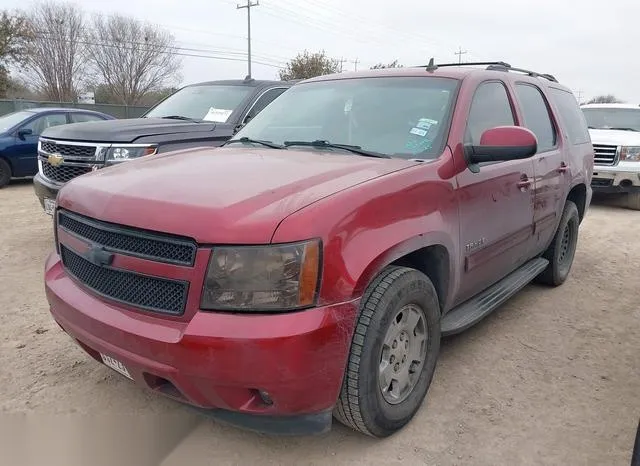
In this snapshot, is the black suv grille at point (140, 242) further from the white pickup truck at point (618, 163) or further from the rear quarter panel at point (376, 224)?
the white pickup truck at point (618, 163)

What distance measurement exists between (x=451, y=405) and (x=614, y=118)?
998 centimetres

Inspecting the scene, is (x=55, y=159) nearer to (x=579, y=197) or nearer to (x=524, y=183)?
(x=524, y=183)

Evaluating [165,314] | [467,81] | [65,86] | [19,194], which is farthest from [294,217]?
[65,86]

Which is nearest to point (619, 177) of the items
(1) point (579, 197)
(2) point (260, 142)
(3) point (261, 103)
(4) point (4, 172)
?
(1) point (579, 197)

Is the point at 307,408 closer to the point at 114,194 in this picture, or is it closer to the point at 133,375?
the point at 133,375

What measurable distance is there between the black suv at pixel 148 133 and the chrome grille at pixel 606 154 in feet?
19.8

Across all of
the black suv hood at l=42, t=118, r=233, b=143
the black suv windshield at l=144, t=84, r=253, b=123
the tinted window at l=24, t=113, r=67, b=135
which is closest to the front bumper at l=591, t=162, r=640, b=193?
the black suv windshield at l=144, t=84, r=253, b=123

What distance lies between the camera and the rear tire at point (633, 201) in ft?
32.1

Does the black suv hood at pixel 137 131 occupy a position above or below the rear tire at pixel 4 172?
above

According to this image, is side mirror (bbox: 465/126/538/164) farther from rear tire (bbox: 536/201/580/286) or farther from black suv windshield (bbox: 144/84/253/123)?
black suv windshield (bbox: 144/84/253/123)

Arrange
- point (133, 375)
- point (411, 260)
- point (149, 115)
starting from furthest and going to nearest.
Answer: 1. point (149, 115)
2. point (411, 260)
3. point (133, 375)

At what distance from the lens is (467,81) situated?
11.3 feet

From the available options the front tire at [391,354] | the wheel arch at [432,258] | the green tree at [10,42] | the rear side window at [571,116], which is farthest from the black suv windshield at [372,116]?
the green tree at [10,42]

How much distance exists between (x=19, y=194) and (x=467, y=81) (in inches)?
340
